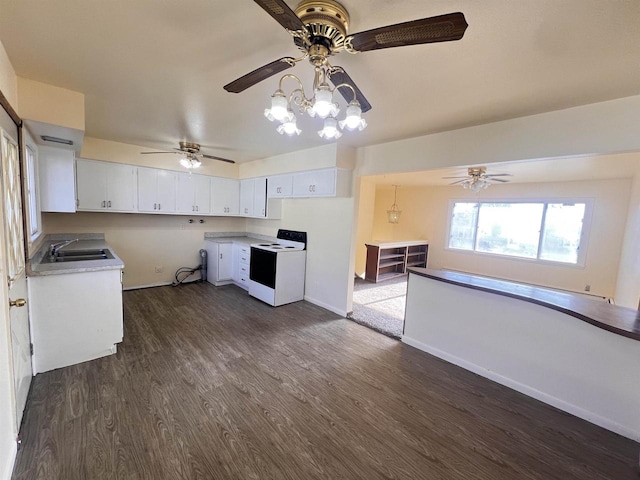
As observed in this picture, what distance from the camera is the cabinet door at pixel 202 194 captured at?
16.4 ft

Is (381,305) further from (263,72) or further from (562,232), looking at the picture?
(562,232)

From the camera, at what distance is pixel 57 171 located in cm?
303

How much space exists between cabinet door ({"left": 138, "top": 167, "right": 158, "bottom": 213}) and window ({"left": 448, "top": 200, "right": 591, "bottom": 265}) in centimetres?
682

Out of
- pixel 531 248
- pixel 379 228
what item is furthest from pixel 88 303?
pixel 531 248

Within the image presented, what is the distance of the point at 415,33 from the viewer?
100cm

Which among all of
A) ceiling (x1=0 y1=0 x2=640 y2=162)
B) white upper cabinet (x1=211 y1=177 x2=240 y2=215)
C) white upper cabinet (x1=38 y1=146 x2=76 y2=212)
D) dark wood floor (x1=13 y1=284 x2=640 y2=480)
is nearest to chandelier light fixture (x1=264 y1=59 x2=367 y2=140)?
ceiling (x1=0 y1=0 x2=640 y2=162)

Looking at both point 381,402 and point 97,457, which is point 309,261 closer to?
point 381,402

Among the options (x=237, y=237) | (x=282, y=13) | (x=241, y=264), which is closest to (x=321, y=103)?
(x=282, y=13)

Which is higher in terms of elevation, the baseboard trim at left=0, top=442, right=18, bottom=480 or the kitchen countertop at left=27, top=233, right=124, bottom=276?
the kitchen countertop at left=27, top=233, right=124, bottom=276

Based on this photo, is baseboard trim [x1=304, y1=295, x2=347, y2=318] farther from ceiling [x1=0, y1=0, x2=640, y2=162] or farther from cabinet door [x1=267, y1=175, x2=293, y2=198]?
ceiling [x1=0, y1=0, x2=640, y2=162]

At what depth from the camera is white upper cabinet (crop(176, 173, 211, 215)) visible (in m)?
4.82

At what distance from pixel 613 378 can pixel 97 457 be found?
3.55 meters

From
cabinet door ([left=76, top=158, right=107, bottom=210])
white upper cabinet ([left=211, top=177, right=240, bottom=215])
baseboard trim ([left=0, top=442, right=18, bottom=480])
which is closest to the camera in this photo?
baseboard trim ([left=0, top=442, right=18, bottom=480])

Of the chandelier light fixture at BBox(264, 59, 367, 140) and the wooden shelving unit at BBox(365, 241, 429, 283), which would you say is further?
the wooden shelving unit at BBox(365, 241, 429, 283)
